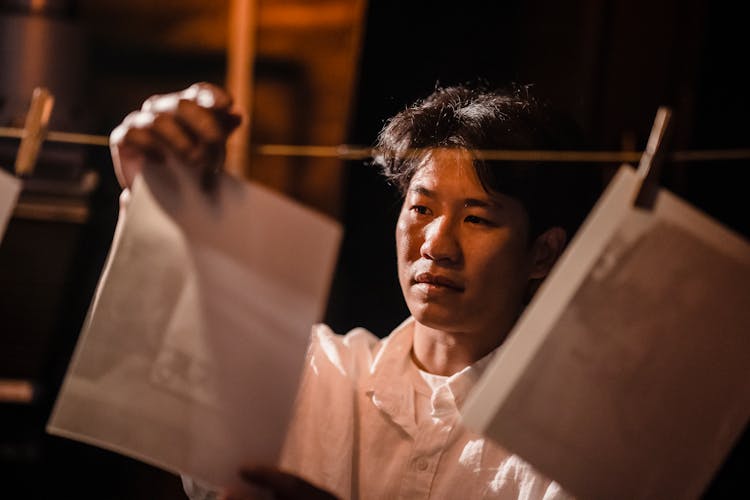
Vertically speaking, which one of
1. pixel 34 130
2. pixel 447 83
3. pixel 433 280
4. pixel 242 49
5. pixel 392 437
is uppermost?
pixel 242 49

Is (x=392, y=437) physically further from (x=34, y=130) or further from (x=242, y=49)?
(x=242, y=49)

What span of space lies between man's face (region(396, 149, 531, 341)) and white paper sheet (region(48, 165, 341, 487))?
0.20 m

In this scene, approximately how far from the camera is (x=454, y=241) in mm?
885

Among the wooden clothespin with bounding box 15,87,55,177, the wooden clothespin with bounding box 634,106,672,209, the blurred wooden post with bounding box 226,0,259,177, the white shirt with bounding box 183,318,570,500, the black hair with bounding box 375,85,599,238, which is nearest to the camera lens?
the wooden clothespin with bounding box 634,106,672,209

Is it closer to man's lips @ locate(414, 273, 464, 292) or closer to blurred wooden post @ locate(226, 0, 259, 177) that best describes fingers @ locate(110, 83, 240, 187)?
man's lips @ locate(414, 273, 464, 292)

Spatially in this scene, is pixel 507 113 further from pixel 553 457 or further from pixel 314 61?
pixel 314 61

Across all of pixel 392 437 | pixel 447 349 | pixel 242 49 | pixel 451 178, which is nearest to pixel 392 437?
pixel 392 437

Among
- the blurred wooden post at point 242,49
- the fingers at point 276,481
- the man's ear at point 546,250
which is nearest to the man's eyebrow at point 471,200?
the man's ear at point 546,250

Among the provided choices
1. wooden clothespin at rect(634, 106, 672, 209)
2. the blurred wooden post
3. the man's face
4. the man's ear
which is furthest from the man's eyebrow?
the blurred wooden post

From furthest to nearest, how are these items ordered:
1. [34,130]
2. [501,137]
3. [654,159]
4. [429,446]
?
[429,446], [501,137], [34,130], [654,159]

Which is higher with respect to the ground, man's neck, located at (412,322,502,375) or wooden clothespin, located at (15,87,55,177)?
wooden clothespin, located at (15,87,55,177)

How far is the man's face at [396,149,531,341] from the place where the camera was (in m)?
0.89

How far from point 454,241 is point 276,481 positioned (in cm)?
34

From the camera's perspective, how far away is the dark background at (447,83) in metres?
1.11
